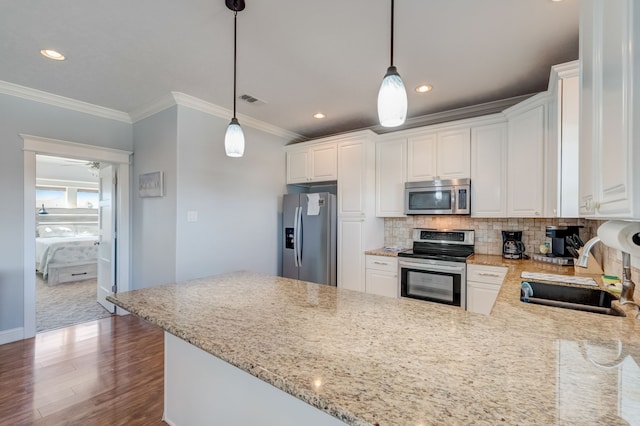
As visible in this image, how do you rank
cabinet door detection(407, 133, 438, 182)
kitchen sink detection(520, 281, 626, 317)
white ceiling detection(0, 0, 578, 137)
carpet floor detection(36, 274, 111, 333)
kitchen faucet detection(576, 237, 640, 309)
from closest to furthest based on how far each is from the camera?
1. kitchen faucet detection(576, 237, 640, 309)
2. kitchen sink detection(520, 281, 626, 317)
3. white ceiling detection(0, 0, 578, 137)
4. cabinet door detection(407, 133, 438, 182)
5. carpet floor detection(36, 274, 111, 333)

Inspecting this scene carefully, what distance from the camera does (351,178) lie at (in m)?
3.59

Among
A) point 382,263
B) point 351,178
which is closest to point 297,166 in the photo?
point 351,178

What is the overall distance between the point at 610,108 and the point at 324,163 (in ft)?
10.3

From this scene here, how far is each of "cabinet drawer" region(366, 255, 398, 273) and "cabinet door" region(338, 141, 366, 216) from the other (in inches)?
21.5

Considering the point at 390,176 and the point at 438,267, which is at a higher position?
the point at 390,176

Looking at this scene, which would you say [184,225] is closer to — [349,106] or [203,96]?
[203,96]

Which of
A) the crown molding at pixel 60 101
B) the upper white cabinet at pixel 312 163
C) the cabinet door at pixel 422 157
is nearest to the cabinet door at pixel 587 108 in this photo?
the cabinet door at pixel 422 157

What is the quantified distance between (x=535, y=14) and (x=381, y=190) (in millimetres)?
2140

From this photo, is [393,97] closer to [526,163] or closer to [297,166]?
[526,163]

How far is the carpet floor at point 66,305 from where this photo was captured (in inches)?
136

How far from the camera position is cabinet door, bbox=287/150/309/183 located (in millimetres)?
4023

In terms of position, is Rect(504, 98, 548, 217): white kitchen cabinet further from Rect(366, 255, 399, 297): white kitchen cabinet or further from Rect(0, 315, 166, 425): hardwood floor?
Rect(0, 315, 166, 425): hardwood floor

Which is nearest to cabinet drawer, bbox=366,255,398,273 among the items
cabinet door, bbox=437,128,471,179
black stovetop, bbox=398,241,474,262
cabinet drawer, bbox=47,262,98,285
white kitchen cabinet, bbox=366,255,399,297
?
white kitchen cabinet, bbox=366,255,399,297

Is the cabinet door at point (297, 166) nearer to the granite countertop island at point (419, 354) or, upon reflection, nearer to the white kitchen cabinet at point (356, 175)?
the white kitchen cabinet at point (356, 175)
